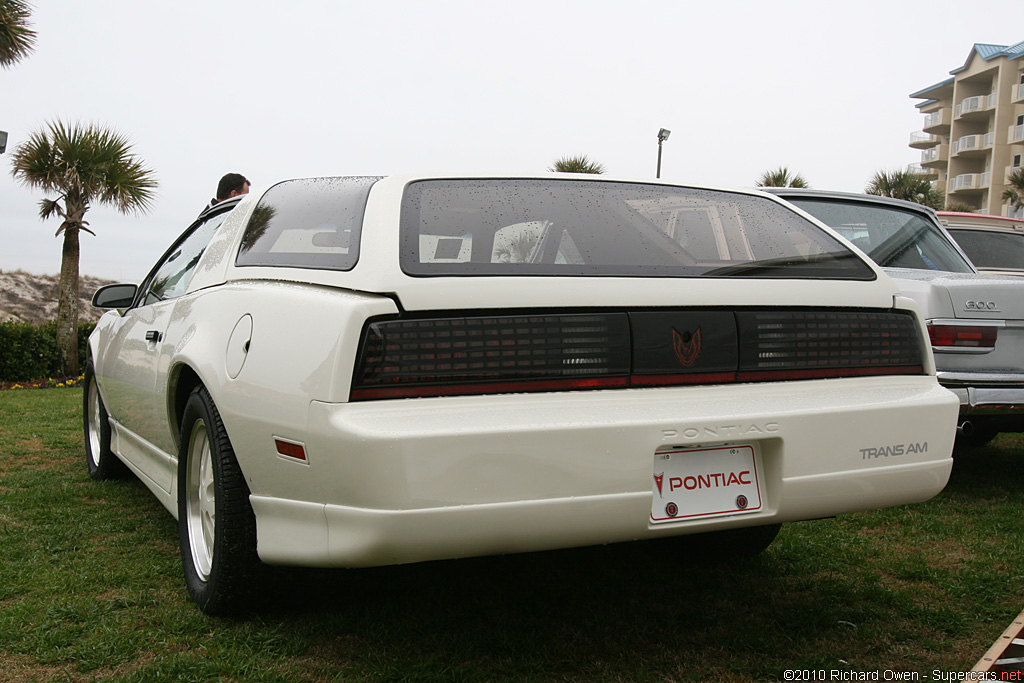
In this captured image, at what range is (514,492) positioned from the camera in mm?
2127

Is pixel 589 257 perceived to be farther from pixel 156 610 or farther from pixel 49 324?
pixel 49 324

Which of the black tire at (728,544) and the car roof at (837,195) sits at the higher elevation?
the car roof at (837,195)

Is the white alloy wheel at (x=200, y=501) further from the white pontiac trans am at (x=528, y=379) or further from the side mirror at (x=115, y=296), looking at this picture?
the side mirror at (x=115, y=296)

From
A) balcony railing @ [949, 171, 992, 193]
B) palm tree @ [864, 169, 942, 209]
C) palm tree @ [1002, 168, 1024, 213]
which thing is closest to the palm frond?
palm tree @ [864, 169, 942, 209]

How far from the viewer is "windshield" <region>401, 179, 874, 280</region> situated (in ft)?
7.84

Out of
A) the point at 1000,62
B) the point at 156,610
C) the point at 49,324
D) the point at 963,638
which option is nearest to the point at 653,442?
the point at 963,638

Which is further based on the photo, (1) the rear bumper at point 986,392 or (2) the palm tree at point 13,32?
(2) the palm tree at point 13,32

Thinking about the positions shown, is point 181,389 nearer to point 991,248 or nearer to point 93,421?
point 93,421

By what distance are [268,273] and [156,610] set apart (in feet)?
3.78

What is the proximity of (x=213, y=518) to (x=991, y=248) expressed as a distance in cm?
710

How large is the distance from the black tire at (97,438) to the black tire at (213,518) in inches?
73.1

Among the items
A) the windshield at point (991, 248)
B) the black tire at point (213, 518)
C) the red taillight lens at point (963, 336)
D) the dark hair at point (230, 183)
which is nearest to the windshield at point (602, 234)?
the black tire at point (213, 518)

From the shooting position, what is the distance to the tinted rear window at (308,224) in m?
2.52

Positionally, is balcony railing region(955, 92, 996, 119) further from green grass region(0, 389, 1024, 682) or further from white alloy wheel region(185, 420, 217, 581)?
white alloy wheel region(185, 420, 217, 581)
